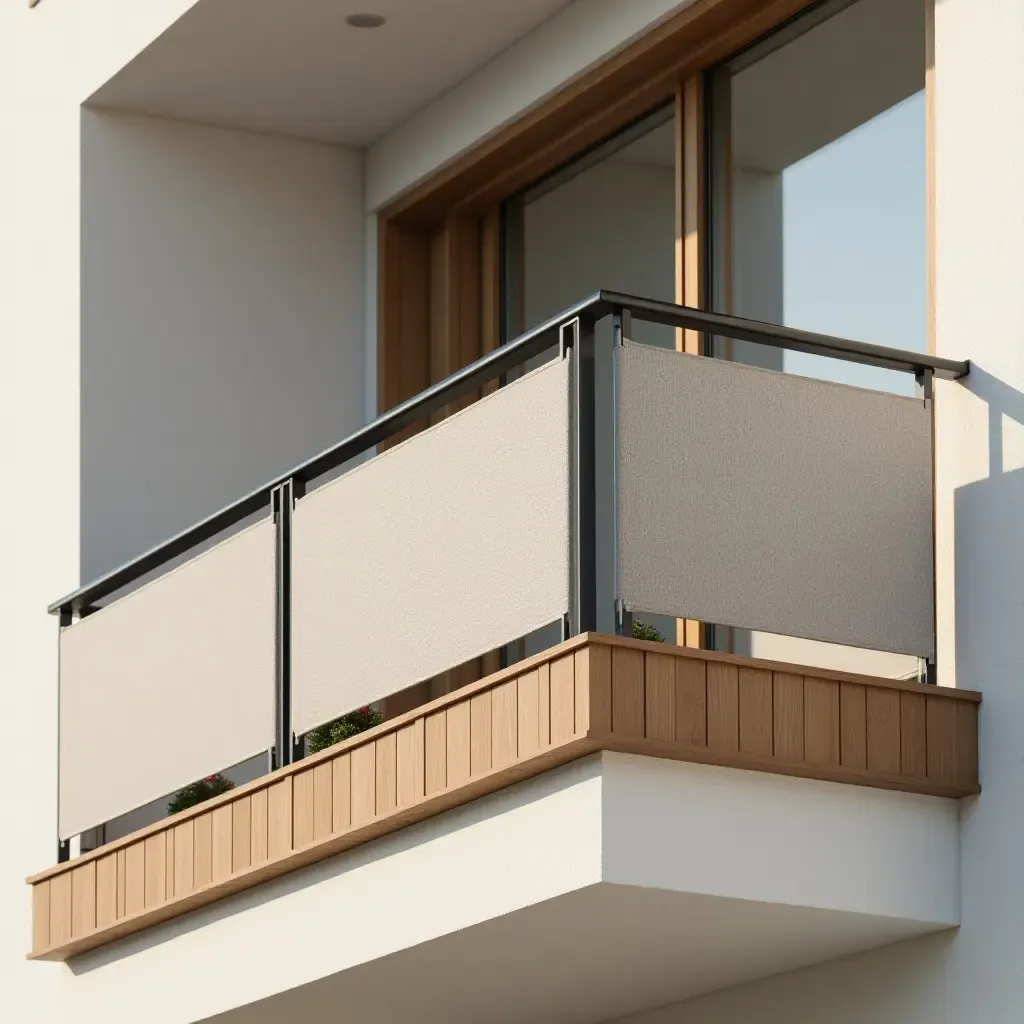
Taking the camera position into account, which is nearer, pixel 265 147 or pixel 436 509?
pixel 436 509

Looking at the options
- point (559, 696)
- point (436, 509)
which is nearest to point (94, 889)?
point (436, 509)

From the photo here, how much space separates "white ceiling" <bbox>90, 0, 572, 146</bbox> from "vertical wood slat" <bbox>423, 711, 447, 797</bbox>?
12.6ft

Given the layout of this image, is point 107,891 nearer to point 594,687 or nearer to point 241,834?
point 241,834

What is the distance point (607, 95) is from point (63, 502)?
122 inches

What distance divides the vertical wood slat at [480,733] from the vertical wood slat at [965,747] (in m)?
1.38

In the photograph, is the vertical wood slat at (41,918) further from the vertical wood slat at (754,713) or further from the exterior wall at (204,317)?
the vertical wood slat at (754,713)

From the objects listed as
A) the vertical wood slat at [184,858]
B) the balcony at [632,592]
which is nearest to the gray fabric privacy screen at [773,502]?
the balcony at [632,592]

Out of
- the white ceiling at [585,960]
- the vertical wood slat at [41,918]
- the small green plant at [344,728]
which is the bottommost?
the white ceiling at [585,960]

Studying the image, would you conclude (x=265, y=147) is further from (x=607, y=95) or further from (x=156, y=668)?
(x=156, y=668)

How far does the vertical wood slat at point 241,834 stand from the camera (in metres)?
8.07

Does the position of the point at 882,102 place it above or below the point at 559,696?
above

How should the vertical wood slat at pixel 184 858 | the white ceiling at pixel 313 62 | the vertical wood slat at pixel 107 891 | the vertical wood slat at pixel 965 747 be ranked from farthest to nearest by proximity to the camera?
the white ceiling at pixel 313 62
the vertical wood slat at pixel 107 891
the vertical wood slat at pixel 184 858
the vertical wood slat at pixel 965 747

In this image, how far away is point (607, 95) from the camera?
31.6 ft

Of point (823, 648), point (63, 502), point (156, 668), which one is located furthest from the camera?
point (63, 502)
